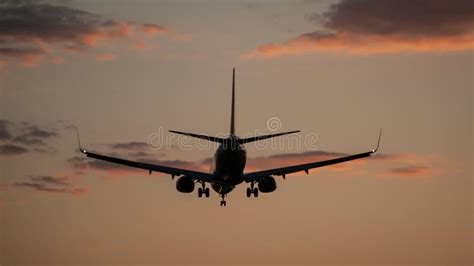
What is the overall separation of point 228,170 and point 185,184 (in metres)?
7.10

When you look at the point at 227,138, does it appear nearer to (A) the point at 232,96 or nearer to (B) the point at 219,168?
(B) the point at 219,168

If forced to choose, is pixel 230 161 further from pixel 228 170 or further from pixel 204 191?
pixel 204 191

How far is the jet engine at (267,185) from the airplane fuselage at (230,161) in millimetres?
4242

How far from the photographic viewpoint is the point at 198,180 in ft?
365

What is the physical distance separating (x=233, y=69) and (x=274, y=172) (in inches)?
987

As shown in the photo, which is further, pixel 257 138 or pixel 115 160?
pixel 115 160

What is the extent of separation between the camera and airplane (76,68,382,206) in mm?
101312

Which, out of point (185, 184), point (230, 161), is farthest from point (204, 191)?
point (230, 161)

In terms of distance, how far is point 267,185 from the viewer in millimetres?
109312

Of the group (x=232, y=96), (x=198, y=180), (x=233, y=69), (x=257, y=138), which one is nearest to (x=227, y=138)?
(x=257, y=138)

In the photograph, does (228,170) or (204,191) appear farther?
(204,191)

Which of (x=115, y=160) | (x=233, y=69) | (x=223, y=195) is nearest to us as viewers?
(x=115, y=160)

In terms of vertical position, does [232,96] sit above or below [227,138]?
above

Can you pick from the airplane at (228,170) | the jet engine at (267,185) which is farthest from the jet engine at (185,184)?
the jet engine at (267,185)
